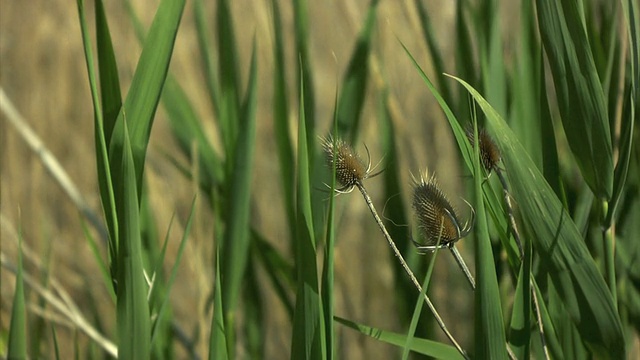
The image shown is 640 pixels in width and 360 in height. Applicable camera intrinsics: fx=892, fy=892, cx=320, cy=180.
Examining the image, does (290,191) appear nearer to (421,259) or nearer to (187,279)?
(421,259)

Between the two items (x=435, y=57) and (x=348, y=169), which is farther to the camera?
(x=435, y=57)

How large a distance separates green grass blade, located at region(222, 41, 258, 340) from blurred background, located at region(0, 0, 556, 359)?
1.39 feet

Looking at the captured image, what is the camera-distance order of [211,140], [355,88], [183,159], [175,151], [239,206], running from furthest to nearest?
1. [175,151]
2. [183,159]
3. [211,140]
4. [355,88]
5. [239,206]

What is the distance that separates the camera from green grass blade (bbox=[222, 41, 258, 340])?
2.11ft

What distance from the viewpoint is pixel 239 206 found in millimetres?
644

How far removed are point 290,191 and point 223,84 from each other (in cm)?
12

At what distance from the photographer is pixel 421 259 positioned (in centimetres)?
76

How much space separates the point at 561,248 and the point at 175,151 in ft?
5.44

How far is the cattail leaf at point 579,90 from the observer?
20.2 inches

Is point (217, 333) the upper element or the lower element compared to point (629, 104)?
lower

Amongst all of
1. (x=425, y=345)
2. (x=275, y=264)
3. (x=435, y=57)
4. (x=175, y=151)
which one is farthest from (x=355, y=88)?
(x=175, y=151)

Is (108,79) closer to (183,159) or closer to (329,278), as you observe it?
(329,278)

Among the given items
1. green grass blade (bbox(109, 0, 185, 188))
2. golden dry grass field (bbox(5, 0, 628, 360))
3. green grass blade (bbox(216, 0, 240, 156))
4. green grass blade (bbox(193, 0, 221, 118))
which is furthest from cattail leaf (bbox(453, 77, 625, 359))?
golden dry grass field (bbox(5, 0, 628, 360))

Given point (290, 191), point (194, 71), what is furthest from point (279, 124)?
point (194, 71)
